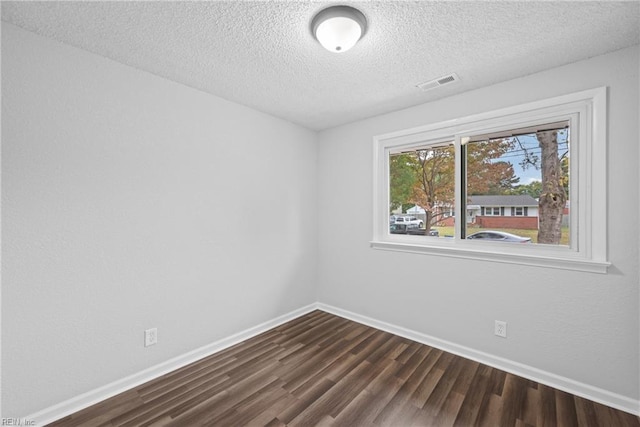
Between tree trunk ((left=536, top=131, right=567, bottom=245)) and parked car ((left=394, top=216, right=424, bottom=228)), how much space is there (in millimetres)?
1032

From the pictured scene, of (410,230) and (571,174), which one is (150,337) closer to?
(410,230)

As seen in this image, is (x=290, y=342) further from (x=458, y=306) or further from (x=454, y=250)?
(x=454, y=250)

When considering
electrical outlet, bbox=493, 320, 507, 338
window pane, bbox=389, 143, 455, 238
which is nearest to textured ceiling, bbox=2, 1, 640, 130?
window pane, bbox=389, 143, 455, 238

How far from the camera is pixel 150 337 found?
7.03 ft

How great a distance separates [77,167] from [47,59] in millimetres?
677

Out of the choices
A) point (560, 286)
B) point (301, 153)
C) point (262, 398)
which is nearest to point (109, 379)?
point (262, 398)

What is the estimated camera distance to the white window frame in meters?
1.89

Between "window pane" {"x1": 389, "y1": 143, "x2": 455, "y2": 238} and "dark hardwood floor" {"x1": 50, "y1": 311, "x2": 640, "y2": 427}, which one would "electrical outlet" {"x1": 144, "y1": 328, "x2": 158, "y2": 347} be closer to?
"dark hardwood floor" {"x1": 50, "y1": 311, "x2": 640, "y2": 427}

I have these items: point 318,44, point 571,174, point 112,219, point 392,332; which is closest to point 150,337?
point 112,219

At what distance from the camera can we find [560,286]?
6.69ft

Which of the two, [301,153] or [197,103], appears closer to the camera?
[197,103]

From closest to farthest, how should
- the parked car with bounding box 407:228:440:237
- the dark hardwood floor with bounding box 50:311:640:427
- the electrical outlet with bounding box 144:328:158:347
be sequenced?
the dark hardwood floor with bounding box 50:311:640:427 → the electrical outlet with bounding box 144:328:158:347 → the parked car with bounding box 407:228:440:237

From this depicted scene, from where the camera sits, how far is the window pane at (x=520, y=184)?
2.17 m

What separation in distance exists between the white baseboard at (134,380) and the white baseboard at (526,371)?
4.69ft
